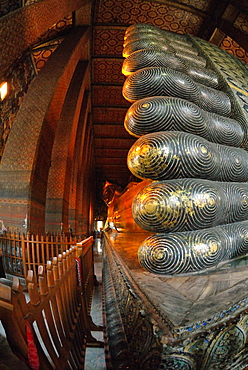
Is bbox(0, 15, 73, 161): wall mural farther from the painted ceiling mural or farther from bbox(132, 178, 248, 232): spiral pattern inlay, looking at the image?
bbox(132, 178, 248, 232): spiral pattern inlay

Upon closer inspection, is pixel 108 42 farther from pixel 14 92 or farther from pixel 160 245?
pixel 160 245

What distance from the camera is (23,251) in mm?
4062

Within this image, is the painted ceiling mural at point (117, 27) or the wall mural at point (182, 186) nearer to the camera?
the wall mural at point (182, 186)

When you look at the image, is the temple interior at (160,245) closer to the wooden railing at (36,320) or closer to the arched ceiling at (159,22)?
the wooden railing at (36,320)

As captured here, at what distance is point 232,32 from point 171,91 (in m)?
5.84

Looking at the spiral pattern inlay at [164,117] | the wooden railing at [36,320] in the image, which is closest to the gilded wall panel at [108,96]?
the spiral pattern inlay at [164,117]

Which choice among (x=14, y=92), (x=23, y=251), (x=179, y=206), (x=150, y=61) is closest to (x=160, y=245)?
(x=179, y=206)

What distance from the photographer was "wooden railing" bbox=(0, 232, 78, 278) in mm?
4039

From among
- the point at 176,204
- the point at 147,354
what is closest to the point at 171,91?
the point at 176,204

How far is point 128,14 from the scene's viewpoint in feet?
19.2

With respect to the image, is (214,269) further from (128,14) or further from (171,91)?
(128,14)

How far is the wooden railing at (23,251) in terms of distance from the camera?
4.04m

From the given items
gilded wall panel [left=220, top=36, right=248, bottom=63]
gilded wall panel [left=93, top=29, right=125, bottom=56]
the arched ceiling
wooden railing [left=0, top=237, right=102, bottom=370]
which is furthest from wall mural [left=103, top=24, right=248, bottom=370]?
gilded wall panel [left=220, top=36, right=248, bottom=63]

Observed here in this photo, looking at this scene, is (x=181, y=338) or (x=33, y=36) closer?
(x=181, y=338)
